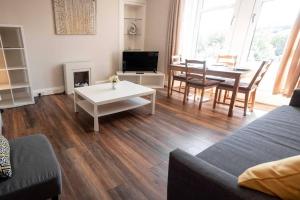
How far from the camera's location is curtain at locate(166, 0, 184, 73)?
4.14 metres

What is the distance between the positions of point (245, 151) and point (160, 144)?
1.10 metres

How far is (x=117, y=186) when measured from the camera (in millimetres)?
1602

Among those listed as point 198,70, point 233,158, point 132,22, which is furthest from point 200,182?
point 132,22

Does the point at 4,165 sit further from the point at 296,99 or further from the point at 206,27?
the point at 206,27

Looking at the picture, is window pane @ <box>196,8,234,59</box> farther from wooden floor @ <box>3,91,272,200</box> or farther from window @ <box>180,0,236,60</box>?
wooden floor @ <box>3,91,272,200</box>

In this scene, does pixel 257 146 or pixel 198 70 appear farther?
pixel 198 70

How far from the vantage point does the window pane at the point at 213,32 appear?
3.92 meters

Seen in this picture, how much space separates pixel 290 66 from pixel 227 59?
106 centimetres

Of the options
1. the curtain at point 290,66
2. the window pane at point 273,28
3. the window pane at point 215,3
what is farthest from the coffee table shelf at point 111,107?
the window pane at point 215,3

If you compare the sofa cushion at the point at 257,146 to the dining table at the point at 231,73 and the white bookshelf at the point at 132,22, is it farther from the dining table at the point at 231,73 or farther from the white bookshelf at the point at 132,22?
the white bookshelf at the point at 132,22

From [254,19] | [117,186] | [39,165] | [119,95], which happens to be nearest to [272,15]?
[254,19]

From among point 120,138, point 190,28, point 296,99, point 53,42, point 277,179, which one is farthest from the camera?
point 190,28

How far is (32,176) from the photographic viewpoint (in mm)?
1112

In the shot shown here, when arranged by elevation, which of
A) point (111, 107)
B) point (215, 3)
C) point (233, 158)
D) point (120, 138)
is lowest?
point (120, 138)
